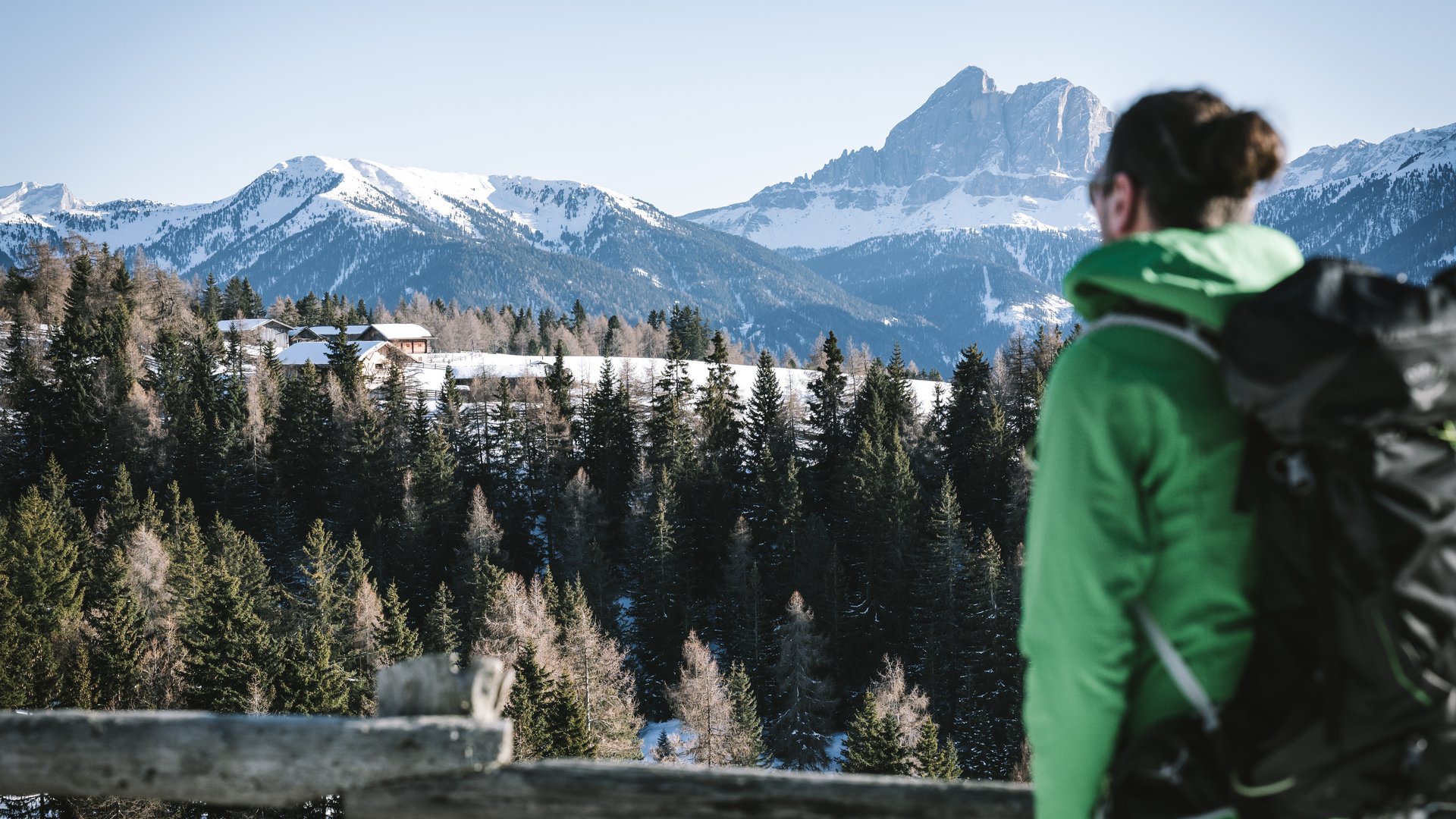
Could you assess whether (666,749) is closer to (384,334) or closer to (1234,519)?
(1234,519)

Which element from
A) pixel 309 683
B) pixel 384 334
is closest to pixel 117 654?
pixel 309 683

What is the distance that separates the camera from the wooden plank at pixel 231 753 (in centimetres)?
Answer: 312

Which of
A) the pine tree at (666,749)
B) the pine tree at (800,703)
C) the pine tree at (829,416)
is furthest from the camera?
the pine tree at (829,416)

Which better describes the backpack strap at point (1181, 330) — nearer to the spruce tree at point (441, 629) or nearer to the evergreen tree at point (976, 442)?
the spruce tree at point (441, 629)

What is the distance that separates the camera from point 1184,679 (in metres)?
1.98

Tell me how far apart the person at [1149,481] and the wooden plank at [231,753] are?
75.4 inches


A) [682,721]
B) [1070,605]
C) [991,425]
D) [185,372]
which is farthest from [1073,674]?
[185,372]

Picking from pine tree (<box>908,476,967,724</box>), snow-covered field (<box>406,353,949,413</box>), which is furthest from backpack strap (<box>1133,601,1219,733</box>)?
snow-covered field (<box>406,353,949,413</box>)

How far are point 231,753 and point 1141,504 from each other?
3000 mm

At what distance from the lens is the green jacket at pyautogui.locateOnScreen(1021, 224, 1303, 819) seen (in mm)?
1952

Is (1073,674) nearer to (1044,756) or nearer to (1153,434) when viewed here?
(1044,756)

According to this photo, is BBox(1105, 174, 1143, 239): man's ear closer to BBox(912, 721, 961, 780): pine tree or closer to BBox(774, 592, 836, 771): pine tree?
BBox(912, 721, 961, 780): pine tree

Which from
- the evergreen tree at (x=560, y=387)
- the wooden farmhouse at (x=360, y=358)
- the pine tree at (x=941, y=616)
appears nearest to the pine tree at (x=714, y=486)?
the evergreen tree at (x=560, y=387)

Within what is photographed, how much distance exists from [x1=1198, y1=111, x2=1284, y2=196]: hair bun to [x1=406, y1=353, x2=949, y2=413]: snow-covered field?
2951 inches
